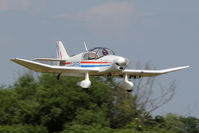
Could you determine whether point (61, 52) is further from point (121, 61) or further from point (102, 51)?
point (121, 61)

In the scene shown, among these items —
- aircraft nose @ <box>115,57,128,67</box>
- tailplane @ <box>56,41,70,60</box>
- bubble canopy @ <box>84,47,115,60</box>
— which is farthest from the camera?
tailplane @ <box>56,41,70,60</box>

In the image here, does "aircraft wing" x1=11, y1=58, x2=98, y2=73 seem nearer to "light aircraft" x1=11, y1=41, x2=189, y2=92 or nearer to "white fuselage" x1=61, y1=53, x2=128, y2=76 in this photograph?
"light aircraft" x1=11, y1=41, x2=189, y2=92

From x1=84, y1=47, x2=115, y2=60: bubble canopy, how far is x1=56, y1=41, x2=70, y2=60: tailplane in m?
2.54

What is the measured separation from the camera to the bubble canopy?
54.1 ft

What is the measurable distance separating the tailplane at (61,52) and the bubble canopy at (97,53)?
8.33 feet

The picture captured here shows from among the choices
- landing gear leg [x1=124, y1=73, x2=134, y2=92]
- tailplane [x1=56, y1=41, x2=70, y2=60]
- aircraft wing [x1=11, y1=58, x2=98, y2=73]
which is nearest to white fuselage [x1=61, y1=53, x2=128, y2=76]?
aircraft wing [x1=11, y1=58, x2=98, y2=73]

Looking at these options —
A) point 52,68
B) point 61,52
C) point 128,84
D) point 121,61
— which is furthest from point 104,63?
point 61,52

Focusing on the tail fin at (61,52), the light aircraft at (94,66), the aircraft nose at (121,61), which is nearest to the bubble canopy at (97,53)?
the light aircraft at (94,66)

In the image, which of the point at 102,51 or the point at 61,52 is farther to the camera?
the point at 61,52

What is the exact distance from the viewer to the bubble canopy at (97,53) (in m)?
16.5

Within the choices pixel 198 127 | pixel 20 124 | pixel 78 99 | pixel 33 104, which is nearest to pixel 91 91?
pixel 78 99

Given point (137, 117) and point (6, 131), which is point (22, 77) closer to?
point (6, 131)

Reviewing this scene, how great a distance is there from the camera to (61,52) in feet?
64.5

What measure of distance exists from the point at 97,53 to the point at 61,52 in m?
3.73
